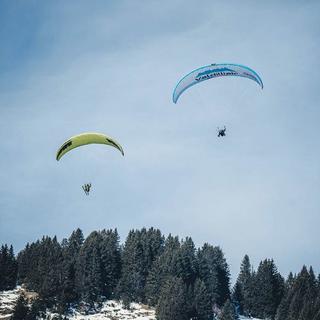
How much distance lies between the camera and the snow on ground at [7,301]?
80.5m

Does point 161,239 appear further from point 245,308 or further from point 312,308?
point 312,308

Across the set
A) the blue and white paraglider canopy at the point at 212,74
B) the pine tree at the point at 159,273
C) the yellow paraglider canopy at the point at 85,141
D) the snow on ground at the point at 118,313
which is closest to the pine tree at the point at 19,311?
the snow on ground at the point at 118,313

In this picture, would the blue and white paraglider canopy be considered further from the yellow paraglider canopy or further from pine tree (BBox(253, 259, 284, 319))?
pine tree (BBox(253, 259, 284, 319))

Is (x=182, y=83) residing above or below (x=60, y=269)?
above

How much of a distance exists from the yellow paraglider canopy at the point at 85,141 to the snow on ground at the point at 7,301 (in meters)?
36.9

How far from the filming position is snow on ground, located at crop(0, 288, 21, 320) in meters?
80.5

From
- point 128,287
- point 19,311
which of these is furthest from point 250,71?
point 128,287

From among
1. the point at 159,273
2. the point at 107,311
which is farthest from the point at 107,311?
the point at 159,273

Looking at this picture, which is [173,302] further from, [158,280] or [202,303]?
[158,280]

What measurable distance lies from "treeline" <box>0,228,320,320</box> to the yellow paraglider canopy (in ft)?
117

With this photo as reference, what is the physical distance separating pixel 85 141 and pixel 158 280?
53.8 m

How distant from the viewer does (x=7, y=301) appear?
87188 mm

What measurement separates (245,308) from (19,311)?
5347 cm

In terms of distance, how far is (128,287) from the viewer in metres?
100
